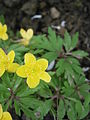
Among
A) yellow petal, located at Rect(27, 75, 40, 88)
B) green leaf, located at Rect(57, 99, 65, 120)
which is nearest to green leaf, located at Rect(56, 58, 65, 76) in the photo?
green leaf, located at Rect(57, 99, 65, 120)

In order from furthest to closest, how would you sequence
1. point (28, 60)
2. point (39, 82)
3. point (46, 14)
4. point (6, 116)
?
point (46, 14) → point (39, 82) → point (28, 60) → point (6, 116)

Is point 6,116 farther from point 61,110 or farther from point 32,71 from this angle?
point 61,110

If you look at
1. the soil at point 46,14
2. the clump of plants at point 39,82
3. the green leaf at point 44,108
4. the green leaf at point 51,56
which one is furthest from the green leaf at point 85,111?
the soil at point 46,14

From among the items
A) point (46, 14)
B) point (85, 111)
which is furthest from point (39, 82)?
point (46, 14)

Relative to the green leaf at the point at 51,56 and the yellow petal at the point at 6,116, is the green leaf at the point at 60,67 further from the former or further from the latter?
the yellow petal at the point at 6,116

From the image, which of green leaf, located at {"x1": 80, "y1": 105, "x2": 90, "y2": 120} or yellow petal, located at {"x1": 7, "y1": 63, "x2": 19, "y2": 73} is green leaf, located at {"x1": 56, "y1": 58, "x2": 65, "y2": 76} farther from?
yellow petal, located at {"x1": 7, "y1": 63, "x2": 19, "y2": 73}

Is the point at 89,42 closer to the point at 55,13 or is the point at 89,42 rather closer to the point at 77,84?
the point at 55,13

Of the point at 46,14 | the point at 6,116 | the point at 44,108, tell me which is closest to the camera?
the point at 6,116
